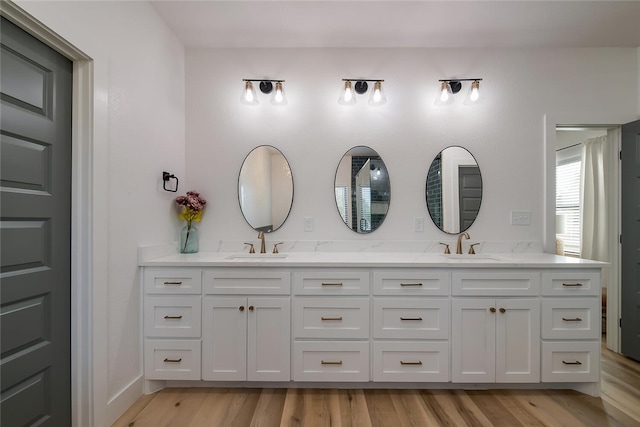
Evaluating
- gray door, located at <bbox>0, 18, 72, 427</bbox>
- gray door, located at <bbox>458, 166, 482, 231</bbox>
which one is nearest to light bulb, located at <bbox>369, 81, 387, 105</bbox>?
gray door, located at <bbox>458, 166, 482, 231</bbox>

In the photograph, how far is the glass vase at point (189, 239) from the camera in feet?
7.72

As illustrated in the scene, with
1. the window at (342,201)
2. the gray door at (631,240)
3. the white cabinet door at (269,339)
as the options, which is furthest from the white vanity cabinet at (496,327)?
the gray door at (631,240)

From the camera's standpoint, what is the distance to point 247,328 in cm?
193

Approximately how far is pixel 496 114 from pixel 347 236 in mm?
1710

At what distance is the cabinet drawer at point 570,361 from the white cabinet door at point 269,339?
1769mm

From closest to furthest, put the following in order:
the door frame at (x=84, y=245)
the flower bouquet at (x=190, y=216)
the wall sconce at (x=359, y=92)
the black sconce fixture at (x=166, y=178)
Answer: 1. the door frame at (x=84, y=245)
2. the black sconce fixture at (x=166, y=178)
3. the flower bouquet at (x=190, y=216)
4. the wall sconce at (x=359, y=92)

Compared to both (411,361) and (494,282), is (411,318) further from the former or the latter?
(494,282)

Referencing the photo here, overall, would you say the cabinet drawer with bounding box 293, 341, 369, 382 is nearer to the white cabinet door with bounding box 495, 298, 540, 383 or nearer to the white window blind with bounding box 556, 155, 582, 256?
the white cabinet door with bounding box 495, 298, 540, 383

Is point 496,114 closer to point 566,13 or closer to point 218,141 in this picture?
point 566,13

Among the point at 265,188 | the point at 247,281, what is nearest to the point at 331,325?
the point at 247,281

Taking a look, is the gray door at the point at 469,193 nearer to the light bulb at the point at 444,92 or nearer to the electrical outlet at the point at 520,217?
the electrical outlet at the point at 520,217

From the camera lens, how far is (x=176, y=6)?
2.03m

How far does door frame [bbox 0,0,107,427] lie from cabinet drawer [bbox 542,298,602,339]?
280 centimetres

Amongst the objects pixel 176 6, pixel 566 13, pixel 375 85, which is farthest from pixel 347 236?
pixel 566 13
